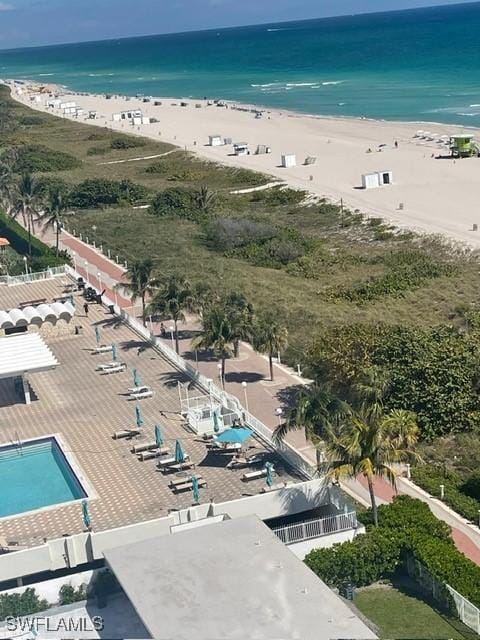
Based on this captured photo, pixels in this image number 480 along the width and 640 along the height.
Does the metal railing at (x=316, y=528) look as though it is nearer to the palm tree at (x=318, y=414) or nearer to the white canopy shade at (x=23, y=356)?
the palm tree at (x=318, y=414)

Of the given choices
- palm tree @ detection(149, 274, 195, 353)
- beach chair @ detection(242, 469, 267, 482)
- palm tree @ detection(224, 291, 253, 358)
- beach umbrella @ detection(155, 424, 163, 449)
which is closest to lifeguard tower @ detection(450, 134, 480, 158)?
palm tree @ detection(149, 274, 195, 353)

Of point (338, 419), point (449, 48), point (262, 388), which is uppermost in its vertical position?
point (449, 48)

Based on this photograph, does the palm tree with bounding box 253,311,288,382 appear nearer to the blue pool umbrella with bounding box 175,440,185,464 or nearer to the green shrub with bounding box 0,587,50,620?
the blue pool umbrella with bounding box 175,440,185,464

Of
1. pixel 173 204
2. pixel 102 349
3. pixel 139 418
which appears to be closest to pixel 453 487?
pixel 139 418

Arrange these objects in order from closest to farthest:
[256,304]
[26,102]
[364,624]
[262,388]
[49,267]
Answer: [364,624], [262,388], [256,304], [49,267], [26,102]

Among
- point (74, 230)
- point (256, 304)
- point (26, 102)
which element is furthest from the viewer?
point (26, 102)

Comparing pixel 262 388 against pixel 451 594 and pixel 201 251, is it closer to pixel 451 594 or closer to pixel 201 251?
pixel 451 594

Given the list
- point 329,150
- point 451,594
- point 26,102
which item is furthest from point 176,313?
point 26,102

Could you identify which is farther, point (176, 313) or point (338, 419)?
point (176, 313)
